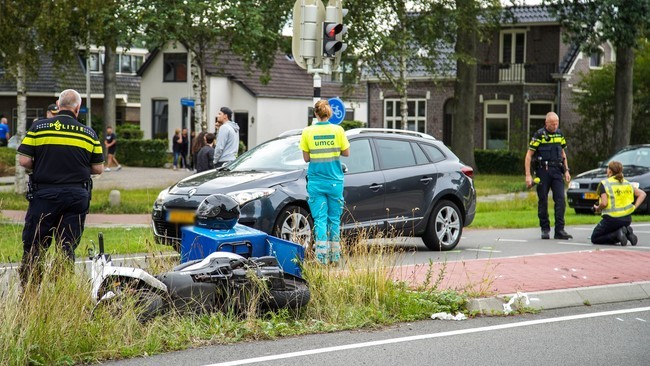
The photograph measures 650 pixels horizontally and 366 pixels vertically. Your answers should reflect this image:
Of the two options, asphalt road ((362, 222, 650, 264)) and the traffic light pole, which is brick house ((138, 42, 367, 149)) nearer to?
asphalt road ((362, 222, 650, 264))

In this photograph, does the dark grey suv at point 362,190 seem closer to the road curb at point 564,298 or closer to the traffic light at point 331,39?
the traffic light at point 331,39

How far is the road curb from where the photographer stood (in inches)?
367

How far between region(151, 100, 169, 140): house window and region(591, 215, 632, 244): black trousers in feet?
138

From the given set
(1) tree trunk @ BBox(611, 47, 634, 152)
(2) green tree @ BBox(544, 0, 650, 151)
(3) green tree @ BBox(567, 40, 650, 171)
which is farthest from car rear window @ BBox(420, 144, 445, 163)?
(3) green tree @ BBox(567, 40, 650, 171)

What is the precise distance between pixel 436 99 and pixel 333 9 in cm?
3428

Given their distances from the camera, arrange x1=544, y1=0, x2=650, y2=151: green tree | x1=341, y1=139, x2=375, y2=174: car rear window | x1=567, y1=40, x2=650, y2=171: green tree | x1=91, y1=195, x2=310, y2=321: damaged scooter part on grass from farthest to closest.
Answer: x1=567, y1=40, x2=650, y2=171: green tree < x1=544, y1=0, x2=650, y2=151: green tree < x1=341, y1=139, x2=375, y2=174: car rear window < x1=91, y1=195, x2=310, y2=321: damaged scooter part on grass

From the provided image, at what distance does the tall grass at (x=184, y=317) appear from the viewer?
6988 millimetres

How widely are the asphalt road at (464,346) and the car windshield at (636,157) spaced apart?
14.5 metres

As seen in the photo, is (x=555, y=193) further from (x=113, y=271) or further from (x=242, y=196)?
(x=113, y=271)

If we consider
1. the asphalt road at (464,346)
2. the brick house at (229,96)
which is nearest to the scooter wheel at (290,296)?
the asphalt road at (464,346)

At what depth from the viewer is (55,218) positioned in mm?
9094

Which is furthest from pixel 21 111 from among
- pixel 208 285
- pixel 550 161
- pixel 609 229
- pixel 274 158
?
pixel 208 285

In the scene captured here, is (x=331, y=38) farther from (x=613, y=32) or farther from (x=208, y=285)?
(x=613, y=32)

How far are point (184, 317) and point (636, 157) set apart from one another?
17.3m
